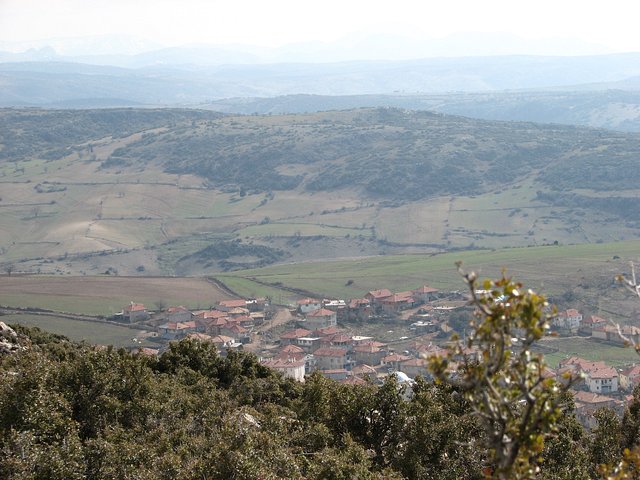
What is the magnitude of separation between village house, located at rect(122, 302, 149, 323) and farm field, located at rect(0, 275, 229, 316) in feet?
4.90

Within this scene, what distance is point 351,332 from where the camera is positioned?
67.8 m

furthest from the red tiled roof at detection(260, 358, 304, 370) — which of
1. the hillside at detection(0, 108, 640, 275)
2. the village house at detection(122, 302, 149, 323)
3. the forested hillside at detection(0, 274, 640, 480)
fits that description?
the hillside at detection(0, 108, 640, 275)

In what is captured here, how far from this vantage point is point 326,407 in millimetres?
22594

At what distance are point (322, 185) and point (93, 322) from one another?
92667 millimetres

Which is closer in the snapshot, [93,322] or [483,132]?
[93,322]

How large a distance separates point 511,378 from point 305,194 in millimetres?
145042

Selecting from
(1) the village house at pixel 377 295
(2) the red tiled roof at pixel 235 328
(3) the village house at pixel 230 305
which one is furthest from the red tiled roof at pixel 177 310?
(1) the village house at pixel 377 295

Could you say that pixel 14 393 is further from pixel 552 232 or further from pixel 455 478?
pixel 552 232

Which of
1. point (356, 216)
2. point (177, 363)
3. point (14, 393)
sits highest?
point (14, 393)

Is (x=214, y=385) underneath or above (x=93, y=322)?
above

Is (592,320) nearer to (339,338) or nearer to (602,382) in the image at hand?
(602,382)

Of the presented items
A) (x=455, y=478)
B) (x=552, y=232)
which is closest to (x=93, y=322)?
(x=455, y=478)

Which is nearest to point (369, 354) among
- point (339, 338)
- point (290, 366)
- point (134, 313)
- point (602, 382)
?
point (339, 338)

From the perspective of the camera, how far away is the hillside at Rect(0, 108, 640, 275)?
116 meters
